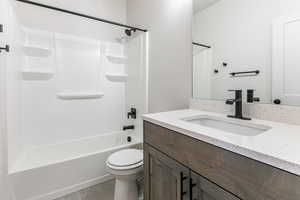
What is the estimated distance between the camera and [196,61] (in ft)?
5.01

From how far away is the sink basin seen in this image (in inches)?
38.2

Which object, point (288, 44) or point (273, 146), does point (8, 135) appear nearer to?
point (273, 146)

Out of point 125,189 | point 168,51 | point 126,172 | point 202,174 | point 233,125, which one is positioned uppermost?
point 168,51

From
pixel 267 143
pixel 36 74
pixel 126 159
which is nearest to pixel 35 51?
pixel 36 74

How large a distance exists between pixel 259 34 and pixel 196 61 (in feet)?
1.75

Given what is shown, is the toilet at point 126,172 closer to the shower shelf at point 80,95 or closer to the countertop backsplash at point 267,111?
the countertop backsplash at point 267,111

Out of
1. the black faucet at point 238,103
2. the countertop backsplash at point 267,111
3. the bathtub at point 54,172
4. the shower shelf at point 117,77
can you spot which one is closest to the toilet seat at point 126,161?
the bathtub at point 54,172

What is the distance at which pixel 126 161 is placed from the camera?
145 cm

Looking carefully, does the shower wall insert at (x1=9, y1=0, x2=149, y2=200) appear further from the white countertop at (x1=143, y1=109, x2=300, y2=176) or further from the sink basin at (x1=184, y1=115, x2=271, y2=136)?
the white countertop at (x1=143, y1=109, x2=300, y2=176)

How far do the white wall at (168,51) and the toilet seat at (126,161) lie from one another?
626 millimetres

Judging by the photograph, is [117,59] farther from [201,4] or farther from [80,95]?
[201,4]

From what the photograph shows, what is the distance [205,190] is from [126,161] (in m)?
0.85

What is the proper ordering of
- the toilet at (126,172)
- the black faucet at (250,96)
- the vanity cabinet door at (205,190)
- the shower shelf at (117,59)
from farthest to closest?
the shower shelf at (117,59) → the toilet at (126,172) → the black faucet at (250,96) → the vanity cabinet door at (205,190)

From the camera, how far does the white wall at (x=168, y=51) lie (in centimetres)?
162
